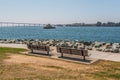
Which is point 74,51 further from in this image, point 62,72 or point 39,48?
point 62,72

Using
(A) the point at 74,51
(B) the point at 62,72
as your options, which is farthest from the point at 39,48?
(B) the point at 62,72

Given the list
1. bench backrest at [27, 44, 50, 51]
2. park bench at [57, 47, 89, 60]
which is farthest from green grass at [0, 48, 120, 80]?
bench backrest at [27, 44, 50, 51]

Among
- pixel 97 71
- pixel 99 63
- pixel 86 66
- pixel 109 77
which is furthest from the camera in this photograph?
pixel 99 63

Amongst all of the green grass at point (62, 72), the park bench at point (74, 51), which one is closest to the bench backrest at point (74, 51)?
the park bench at point (74, 51)

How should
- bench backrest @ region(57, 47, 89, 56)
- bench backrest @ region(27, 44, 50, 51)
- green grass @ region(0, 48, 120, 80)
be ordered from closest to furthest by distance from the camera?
green grass @ region(0, 48, 120, 80), bench backrest @ region(57, 47, 89, 56), bench backrest @ region(27, 44, 50, 51)

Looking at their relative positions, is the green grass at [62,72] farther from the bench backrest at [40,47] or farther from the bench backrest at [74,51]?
the bench backrest at [40,47]

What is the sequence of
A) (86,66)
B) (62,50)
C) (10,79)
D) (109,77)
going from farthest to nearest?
(62,50), (86,66), (109,77), (10,79)

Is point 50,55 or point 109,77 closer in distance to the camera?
point 109,77

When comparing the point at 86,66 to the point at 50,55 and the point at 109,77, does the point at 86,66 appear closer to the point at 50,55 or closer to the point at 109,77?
the point at 109,77

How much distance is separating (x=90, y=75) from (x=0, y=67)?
174 inches

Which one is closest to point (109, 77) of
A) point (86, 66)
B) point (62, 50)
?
point (86, 66)

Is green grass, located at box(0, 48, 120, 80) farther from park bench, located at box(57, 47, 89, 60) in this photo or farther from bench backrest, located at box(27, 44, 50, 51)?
bench backrest, located at box(27, 44, 50, 51)

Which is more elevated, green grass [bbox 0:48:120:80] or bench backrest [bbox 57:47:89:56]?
bench backrest [bbox 57:47:89:56]

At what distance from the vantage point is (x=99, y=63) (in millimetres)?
14250
